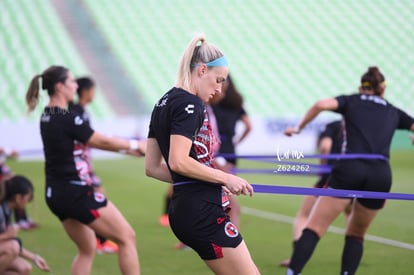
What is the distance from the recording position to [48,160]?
5898 millimetres

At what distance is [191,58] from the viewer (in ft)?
13.3

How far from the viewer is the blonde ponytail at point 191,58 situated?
4.05 metres

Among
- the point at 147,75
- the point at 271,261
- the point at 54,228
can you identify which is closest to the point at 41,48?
the point at 147,75

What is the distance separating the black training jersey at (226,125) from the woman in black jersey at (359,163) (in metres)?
2.93

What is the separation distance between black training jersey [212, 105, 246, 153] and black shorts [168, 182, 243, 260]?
4962 mm

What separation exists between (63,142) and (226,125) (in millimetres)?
3611

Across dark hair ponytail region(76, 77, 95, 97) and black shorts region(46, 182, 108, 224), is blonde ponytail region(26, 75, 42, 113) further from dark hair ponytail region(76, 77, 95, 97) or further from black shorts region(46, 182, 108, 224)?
dark hair ponytail region(76, 77, 95, 97)

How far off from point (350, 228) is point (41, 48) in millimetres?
20105

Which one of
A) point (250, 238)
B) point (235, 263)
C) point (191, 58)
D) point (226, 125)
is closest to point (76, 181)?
point (191, 58)

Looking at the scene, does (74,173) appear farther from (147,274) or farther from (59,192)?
(147,274)

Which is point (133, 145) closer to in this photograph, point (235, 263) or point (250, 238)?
point (235, 263)

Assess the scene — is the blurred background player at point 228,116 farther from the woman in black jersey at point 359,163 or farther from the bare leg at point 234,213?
the woman in black jersey at point 359,163

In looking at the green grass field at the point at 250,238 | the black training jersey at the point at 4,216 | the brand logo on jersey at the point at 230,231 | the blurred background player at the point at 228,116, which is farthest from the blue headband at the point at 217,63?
the blurred background player at the point at 228,116

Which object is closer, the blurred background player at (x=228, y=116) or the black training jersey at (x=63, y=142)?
the black training jersey at (x=63, y=142)
